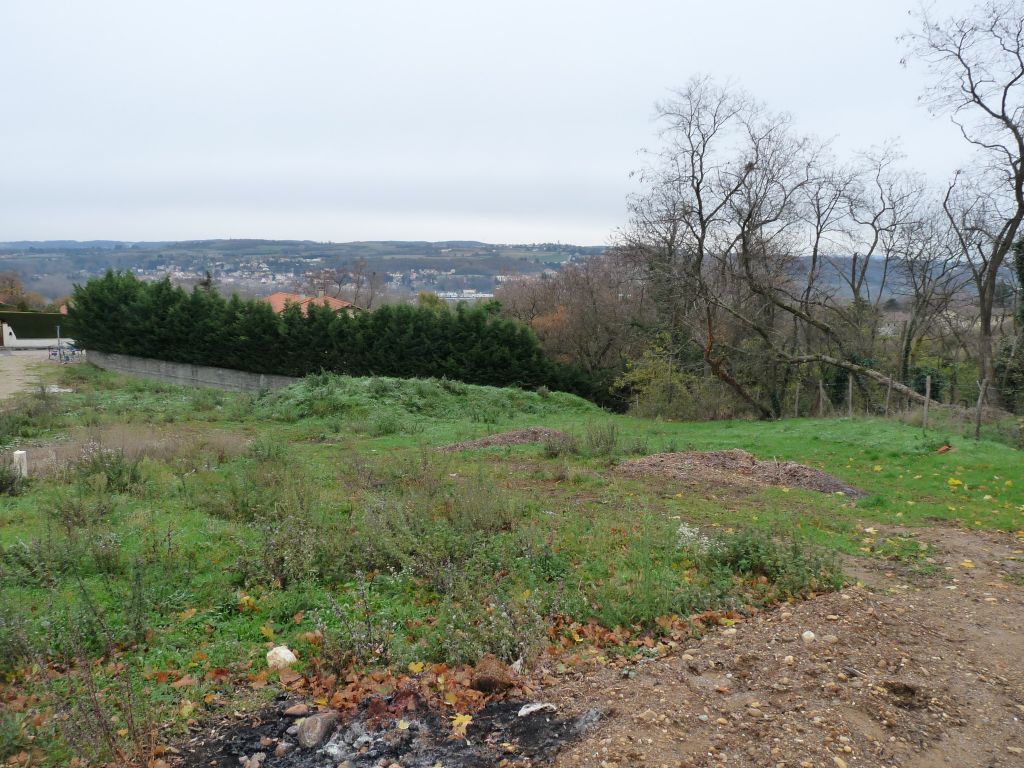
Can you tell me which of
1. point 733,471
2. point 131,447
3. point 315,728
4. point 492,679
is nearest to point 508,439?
point 733,471

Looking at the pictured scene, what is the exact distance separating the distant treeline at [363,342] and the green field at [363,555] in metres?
16.0

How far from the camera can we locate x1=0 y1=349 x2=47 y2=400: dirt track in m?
25.0

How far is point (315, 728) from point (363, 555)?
2364 mm

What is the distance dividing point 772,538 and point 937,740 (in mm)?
3164

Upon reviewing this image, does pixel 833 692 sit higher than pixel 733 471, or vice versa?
pixel 833 692

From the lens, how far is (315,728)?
3.85 meters

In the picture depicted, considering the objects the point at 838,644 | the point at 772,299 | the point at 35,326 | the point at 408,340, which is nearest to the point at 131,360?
the point at 408,340

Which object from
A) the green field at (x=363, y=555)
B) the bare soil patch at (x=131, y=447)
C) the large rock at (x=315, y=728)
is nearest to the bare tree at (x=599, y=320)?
the green field at (x=363, y=555)

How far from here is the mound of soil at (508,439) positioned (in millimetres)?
13953

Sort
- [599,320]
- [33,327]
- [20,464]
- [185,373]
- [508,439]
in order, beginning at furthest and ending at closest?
[33,327] < [599,320] < [185,373] < [508,439] < [20,464]

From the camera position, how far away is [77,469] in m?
9.46

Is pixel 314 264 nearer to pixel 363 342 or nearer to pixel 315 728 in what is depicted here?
pixel 363 342

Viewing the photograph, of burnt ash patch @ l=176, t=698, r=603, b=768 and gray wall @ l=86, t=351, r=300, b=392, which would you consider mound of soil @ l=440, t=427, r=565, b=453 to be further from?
gray wall @ l=86, t=351, r=300, b=392

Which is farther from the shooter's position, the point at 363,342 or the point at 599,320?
the point at 599,320
